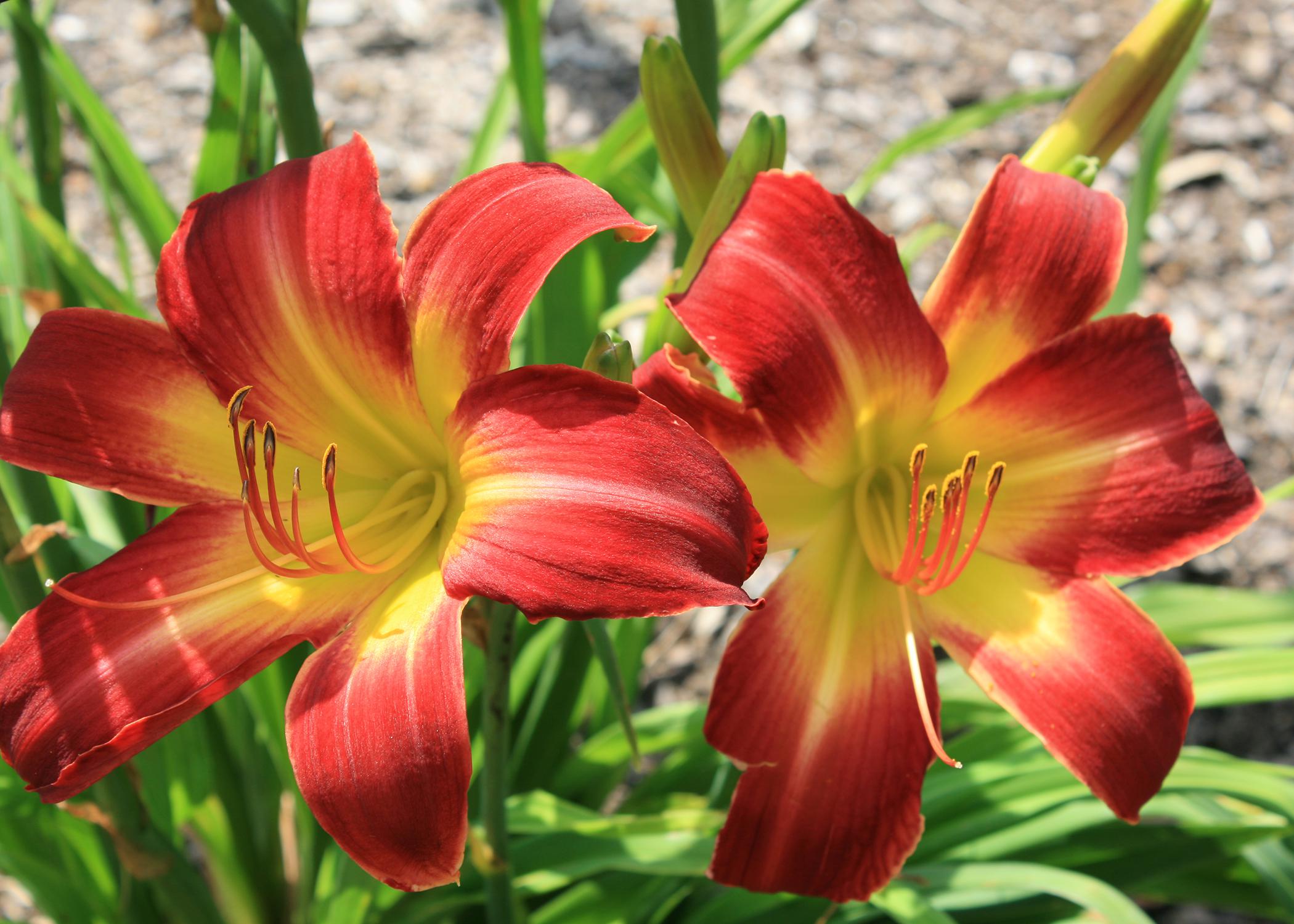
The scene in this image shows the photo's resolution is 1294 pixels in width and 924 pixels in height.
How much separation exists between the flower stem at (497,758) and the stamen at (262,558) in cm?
15

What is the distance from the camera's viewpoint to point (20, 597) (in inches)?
35.7

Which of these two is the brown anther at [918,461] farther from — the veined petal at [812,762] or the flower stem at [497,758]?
the flower stem at [497,758]

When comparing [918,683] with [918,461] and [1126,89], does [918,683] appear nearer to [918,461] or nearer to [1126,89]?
[918,461]

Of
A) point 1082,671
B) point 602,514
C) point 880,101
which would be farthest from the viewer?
point 880,101

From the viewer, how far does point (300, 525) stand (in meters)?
0.86

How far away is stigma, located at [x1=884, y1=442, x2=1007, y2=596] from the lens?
32.0 inches

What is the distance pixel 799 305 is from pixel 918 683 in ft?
0.98

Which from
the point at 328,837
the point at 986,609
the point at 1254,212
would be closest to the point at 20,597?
the point at 328,837

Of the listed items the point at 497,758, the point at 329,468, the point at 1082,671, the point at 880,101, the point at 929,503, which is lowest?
the point at 497,758

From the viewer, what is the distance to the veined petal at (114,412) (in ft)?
2.57

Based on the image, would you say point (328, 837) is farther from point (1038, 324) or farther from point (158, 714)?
point (1038, 324)

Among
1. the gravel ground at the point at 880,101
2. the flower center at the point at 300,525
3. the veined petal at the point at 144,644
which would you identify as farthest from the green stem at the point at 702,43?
the gravel ground at the point at 880,101

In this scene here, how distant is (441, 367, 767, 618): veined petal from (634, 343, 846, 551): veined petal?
0.39 feet

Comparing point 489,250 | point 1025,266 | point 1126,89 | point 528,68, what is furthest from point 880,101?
point 489,250
